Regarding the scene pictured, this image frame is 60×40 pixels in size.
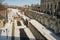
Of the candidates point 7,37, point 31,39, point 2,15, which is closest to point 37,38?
point 31,39

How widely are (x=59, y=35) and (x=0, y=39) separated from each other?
2175 mm

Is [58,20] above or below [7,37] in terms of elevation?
above

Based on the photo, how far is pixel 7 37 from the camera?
7.87 m

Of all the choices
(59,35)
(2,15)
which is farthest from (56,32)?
(2,15)

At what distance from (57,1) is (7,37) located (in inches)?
98.4

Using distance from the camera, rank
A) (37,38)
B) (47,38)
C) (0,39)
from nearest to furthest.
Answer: (47,38) < (0,39) < (37,38)

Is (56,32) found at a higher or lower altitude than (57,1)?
lower

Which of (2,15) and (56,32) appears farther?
(2,15)

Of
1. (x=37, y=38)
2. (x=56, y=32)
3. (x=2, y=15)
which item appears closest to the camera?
(x=56, y=32)

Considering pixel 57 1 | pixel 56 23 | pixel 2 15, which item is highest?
pixel 57 1

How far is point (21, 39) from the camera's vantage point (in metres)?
7.87

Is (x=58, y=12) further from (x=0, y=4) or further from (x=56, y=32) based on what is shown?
(x=0, y=4)

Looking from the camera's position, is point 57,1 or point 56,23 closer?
point 56,23

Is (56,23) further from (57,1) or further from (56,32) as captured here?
(57,1)
